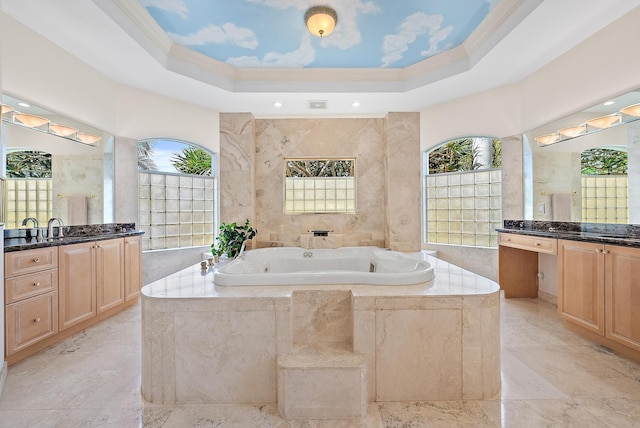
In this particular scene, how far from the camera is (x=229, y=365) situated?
5.00 feet

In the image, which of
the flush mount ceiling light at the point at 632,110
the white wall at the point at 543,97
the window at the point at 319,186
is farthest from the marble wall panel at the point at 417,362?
the window at the point at 319,186

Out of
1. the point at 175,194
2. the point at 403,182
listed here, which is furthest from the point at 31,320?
the point at 403,182

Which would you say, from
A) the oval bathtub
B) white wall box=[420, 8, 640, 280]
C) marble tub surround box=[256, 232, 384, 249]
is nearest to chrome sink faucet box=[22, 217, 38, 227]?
the oval bathtub

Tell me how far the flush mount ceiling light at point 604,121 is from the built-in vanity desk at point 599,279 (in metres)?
0.85

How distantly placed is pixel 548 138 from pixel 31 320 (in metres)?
4.72

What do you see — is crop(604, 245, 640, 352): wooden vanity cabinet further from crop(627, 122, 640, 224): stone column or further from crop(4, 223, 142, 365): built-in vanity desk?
crop(4, 223, 142, 365): built-in vanity desk

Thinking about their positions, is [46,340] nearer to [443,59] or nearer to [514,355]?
[514,355]

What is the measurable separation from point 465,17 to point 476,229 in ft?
8.03

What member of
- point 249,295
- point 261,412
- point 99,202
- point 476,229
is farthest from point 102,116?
point 476,229

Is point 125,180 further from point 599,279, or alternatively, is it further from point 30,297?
point 599,279

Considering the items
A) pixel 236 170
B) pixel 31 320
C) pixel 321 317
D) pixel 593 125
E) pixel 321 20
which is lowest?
pixel 31 320

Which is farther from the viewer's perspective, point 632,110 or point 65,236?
point 65,236

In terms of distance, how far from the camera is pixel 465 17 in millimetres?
2455

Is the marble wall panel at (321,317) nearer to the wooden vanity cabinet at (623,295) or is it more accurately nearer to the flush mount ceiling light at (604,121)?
the wooden vanity cabinet at (623,295)
